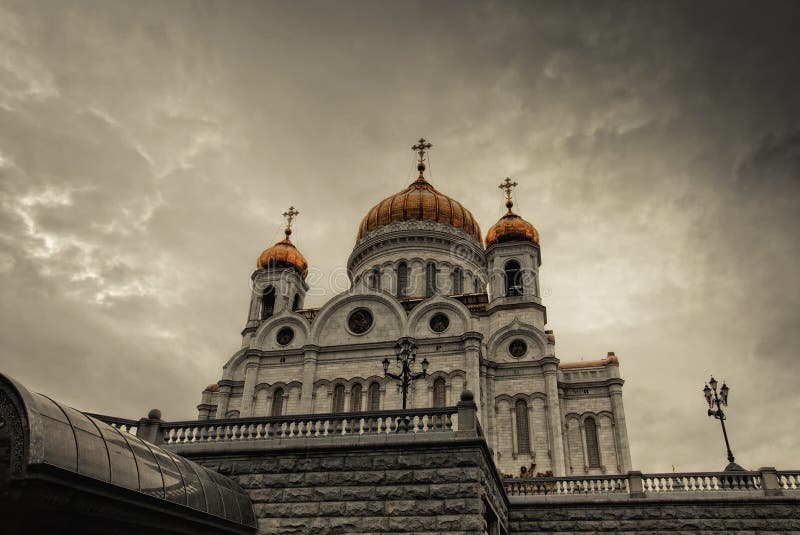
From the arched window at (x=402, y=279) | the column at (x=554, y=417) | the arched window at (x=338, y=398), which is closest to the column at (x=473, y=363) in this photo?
the column at (x=554, y=417)

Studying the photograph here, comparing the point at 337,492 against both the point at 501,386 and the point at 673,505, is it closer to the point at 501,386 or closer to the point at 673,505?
the point at 673,505

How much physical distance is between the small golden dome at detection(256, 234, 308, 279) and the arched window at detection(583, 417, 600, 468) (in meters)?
20.2

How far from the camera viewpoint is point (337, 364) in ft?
101

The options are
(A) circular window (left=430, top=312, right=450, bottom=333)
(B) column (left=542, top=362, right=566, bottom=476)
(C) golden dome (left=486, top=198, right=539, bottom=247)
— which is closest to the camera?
(B) column (left=542, top=362, right=566, bottom=476)

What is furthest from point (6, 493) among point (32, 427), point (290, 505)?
point (290, 505)

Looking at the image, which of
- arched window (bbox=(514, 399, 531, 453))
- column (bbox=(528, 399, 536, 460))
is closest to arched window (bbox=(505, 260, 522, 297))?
arched window (bbox=(514, 399, 531, 453))

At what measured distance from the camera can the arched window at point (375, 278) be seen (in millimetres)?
38562

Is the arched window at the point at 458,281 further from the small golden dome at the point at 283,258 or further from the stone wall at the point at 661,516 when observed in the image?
the stone wall at the point at 661,516

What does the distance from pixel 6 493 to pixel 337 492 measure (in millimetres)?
6330

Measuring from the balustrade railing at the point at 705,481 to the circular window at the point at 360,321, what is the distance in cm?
1624

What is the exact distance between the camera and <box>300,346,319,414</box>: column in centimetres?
2947

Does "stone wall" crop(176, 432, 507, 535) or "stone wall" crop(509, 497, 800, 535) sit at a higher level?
"stone wall" crop(509, 497, 800, 535)

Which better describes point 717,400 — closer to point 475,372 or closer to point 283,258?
point 475,372

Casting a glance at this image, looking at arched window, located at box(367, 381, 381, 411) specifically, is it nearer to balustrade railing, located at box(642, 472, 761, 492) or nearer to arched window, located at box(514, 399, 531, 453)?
arched window, located at box(514, 399, 531, 453)
